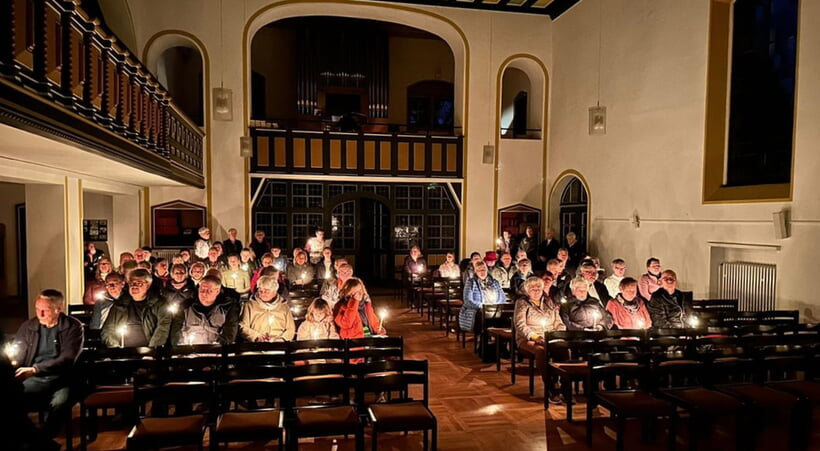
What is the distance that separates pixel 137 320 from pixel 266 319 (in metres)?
1.16

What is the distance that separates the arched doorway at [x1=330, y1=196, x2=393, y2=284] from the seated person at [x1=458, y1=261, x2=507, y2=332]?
21.3 ft

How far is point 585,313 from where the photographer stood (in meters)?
5.73

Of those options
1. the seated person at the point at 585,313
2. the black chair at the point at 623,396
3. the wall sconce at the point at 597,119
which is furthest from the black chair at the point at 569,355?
the wall sconce at the point at 597,119

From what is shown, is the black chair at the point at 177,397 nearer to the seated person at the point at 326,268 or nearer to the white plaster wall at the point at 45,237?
the white plaster wall at the point at 45,237

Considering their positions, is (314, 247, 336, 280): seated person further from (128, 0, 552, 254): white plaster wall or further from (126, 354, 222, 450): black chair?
(126, 354, 222, 450): black chair

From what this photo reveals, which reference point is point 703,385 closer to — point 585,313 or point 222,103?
point 585,313

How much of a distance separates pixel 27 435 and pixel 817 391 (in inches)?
224

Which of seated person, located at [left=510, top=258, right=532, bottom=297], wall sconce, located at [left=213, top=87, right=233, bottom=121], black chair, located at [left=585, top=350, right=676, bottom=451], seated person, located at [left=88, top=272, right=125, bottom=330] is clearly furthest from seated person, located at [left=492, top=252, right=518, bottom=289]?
seated person, located at [left=88, top=272, right=125, bottom=330]

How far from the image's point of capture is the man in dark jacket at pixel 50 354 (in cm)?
401

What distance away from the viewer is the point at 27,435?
1994mm

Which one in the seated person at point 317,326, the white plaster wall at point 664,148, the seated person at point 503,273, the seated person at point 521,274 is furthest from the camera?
the seated person at point 503,273

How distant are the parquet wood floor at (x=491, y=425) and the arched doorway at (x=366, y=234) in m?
7.66

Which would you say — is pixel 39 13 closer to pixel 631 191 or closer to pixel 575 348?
pixel 575 348

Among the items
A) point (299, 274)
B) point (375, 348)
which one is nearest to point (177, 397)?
point (375, 348)
